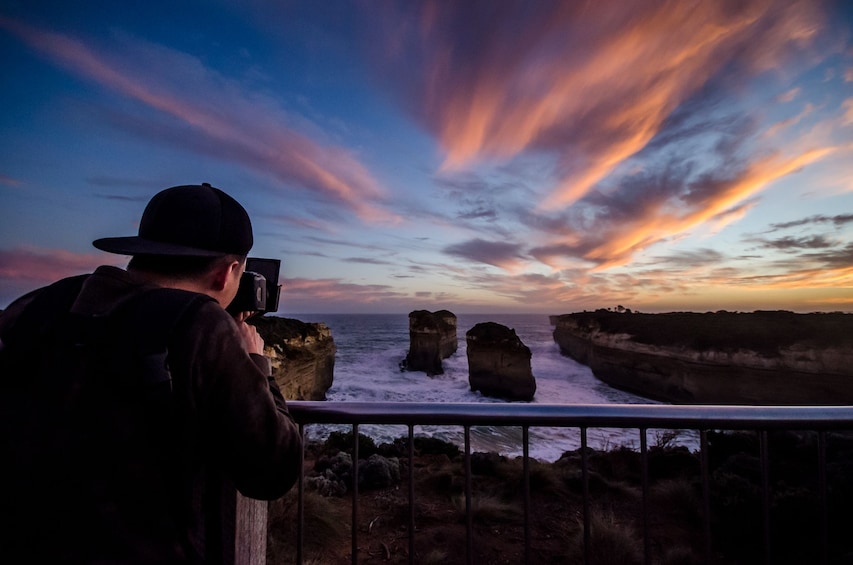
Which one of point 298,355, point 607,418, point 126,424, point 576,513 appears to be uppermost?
point 126,424

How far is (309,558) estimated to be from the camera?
218 inches

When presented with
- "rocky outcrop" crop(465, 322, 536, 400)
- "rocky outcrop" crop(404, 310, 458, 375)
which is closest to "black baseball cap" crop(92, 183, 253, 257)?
"rocky outcrop" crop(465, 322, 536, 400)

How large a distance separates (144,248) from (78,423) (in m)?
0.47

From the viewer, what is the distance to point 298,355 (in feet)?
77.8

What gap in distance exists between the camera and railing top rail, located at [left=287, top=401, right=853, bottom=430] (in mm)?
1607

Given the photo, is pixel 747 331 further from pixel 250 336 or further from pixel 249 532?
pixel 250 336

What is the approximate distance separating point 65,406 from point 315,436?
19.5 metres

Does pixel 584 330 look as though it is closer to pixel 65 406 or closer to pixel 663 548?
pixel 663 548

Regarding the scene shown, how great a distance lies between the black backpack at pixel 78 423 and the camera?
780 mm

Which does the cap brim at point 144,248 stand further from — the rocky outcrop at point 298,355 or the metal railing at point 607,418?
the rocky outcrop at point 298,355

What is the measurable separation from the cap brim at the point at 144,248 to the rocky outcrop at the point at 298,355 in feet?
66.2

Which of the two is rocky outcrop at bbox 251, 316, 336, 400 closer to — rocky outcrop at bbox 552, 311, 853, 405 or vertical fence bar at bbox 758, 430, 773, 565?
vertical fence bar at bbox 758, 430, 773, 565

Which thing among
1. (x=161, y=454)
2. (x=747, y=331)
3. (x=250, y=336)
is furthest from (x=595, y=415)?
(x=747, y=331)

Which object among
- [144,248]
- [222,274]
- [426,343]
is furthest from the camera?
[426,343]
